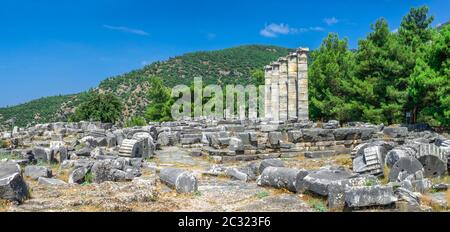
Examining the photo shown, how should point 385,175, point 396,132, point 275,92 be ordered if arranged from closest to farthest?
point 385,175 → point 396,132 → point 275,92

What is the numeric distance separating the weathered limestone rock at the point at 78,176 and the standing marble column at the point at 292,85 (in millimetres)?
21396

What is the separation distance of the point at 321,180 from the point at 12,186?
5607 mm

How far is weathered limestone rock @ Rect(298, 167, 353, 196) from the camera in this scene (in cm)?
886

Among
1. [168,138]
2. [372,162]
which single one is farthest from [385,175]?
[168,138]

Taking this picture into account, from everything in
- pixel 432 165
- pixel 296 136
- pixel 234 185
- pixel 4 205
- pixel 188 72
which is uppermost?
pixel 188 72

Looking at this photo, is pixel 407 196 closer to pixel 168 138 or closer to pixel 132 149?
pixel 132 149

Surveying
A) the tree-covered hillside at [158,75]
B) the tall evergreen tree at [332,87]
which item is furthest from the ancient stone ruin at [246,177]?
the tree-covered hillside at [158,75]

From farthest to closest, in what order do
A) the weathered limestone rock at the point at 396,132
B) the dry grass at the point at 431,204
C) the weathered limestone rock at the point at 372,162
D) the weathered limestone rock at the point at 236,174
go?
the weathered limestone rock at the point at 396,132
the weathered limestone rock at the point at 236,174
the weathered limestone rock at the point at 372,162
the dry grass at the point at 431,204

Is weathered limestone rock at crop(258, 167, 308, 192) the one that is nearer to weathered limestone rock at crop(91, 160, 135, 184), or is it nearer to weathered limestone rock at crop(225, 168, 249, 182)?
weathered limestone rock at crop(225, 168, 249, 182)

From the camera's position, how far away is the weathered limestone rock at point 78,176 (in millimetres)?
12052

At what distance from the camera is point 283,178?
10.2 meters

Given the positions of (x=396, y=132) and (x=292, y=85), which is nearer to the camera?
(x=396, y=132)

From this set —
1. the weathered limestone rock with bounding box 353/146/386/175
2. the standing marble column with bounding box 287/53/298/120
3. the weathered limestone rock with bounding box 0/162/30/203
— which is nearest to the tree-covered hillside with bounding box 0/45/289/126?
the standing marble column with bounding box 287/53/298/120

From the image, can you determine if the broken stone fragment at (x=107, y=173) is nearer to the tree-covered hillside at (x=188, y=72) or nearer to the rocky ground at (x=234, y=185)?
the rocky ground at (x=234, y=185)
